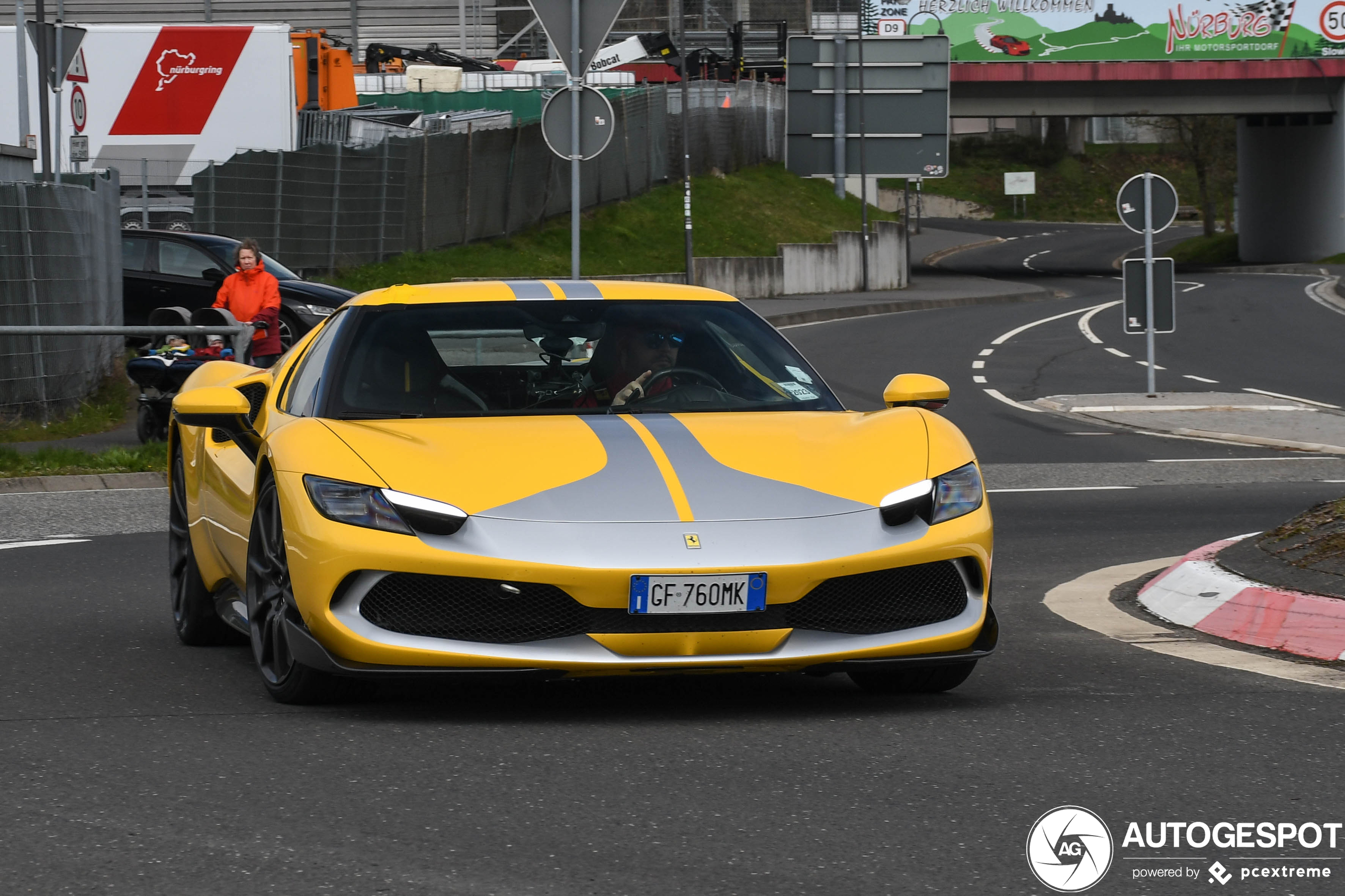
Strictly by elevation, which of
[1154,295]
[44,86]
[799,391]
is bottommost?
[1154,295]

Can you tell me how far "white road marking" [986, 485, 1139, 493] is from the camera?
13648 millimetres

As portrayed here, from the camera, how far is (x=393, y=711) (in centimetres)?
573

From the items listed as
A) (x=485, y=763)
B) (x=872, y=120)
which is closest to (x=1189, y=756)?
(x=485, y=763)

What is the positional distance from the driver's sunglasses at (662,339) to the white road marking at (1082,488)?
7073mm

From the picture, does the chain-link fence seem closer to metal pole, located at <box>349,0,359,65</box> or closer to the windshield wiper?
the windshield wiper

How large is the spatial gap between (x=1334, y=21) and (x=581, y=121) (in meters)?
50.2

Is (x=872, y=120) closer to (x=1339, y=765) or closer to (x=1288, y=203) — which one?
(x=1288, y=203)

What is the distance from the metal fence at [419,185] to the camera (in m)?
32.5

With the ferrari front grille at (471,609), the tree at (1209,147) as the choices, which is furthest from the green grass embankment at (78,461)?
the tree at (1209,147)

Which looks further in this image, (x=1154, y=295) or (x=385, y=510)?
(x=1154, y=295)

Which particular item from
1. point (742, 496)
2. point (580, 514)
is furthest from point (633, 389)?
point (580, 514)

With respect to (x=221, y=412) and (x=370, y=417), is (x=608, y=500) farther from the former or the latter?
(x=221, y=412)

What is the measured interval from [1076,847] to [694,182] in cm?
4795

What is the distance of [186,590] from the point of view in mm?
7328
